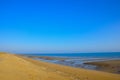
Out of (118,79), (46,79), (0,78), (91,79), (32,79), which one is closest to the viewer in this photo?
(0,78)

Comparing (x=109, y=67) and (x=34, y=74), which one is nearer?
(x=34, y=74)

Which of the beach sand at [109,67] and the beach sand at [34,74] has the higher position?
the beach sand at [34,74]

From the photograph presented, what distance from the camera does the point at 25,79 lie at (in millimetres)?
10328

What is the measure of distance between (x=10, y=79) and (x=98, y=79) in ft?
27.9

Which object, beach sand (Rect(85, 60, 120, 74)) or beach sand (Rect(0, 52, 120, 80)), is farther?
beach sand (Rect(85, 60, 120, 74))

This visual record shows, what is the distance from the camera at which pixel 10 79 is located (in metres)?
9.95

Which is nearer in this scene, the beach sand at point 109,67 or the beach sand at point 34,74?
the beach sand at point 34,74

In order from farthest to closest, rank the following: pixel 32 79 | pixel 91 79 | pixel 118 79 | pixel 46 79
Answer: pixel 118 79 → pixel 91 79 → pixel 46 79 → pixel 32 79

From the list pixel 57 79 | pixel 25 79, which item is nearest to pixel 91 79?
pixel 57 79

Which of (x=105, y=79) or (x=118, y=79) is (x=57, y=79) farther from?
(x=118, y=79)

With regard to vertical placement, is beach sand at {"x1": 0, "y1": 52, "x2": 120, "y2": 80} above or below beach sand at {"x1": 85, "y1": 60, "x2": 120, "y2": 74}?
above

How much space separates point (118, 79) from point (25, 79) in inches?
386

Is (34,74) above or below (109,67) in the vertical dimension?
above

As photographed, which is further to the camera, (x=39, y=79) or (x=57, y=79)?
(x=57, y=79)
